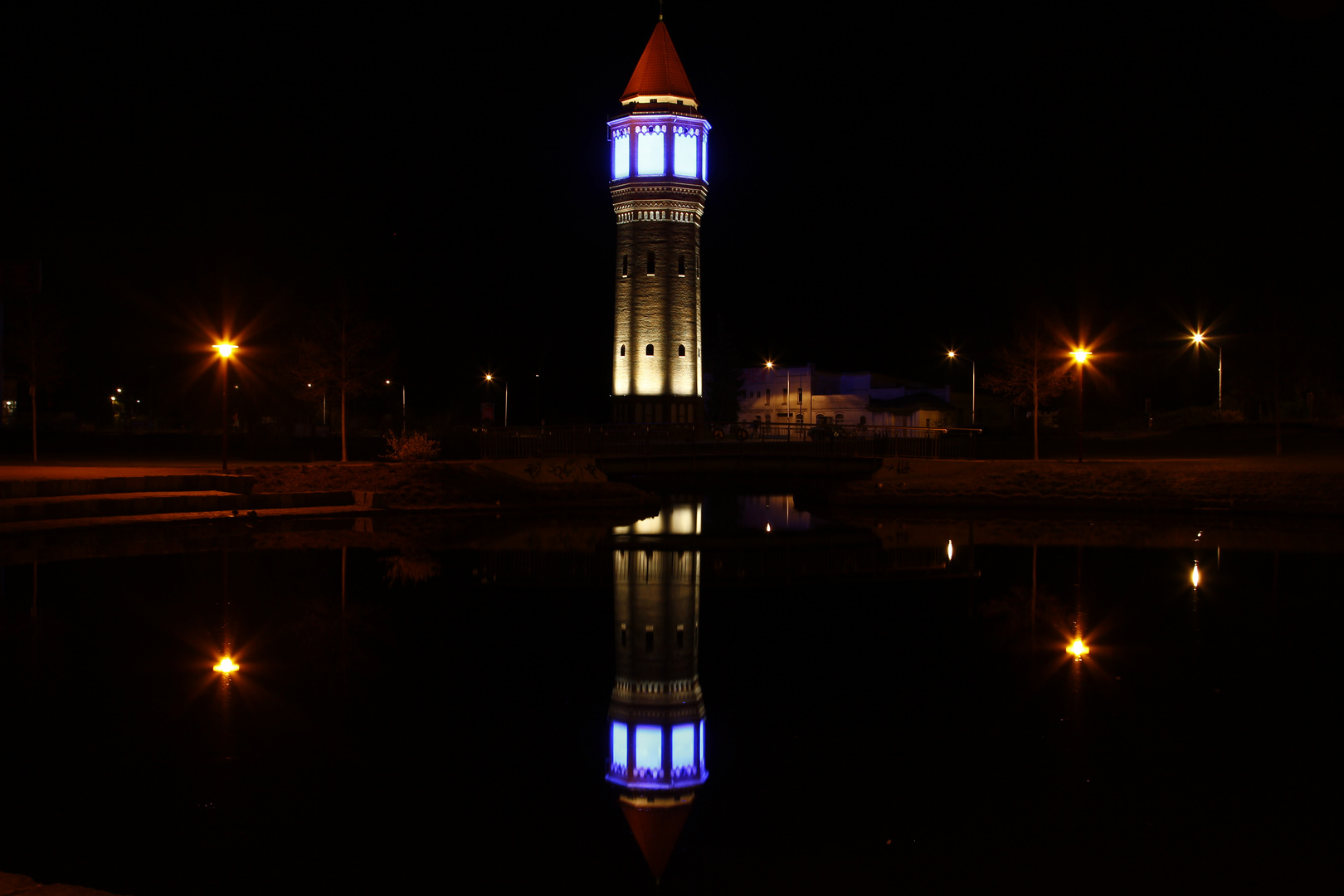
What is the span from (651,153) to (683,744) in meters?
49.5

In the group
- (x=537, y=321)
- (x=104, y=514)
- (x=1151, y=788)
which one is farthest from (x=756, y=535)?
(x=537, y=321)

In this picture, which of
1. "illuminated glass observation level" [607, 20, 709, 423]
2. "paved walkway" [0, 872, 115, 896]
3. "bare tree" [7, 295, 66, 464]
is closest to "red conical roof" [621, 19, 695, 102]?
"illuminated glass observation level" [607, 20, 709, 423]

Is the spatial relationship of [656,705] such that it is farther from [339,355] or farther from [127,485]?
[339,355]

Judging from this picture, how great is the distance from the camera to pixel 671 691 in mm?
11117

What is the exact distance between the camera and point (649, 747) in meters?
9.21

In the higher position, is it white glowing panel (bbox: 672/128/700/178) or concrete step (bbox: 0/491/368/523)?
white glowing panel (bbox: 672/128/700/178)

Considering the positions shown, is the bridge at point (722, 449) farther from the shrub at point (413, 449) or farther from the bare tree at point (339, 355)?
the bare tree at point (339, 355)

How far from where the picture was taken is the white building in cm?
7319

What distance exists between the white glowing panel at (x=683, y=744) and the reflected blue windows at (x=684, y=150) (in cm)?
4874

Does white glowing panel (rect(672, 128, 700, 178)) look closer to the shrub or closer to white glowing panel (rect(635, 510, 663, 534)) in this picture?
the shrub

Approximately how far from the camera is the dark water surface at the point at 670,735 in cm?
683

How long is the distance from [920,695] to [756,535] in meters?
15.7

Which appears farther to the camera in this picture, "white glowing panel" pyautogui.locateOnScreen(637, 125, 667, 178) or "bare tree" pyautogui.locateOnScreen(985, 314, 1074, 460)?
"white glowing panel" pyautogui.locateOnScreen(637, 125, 667, 178)

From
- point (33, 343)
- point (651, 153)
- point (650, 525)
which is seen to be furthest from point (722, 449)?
point (33, 343)
